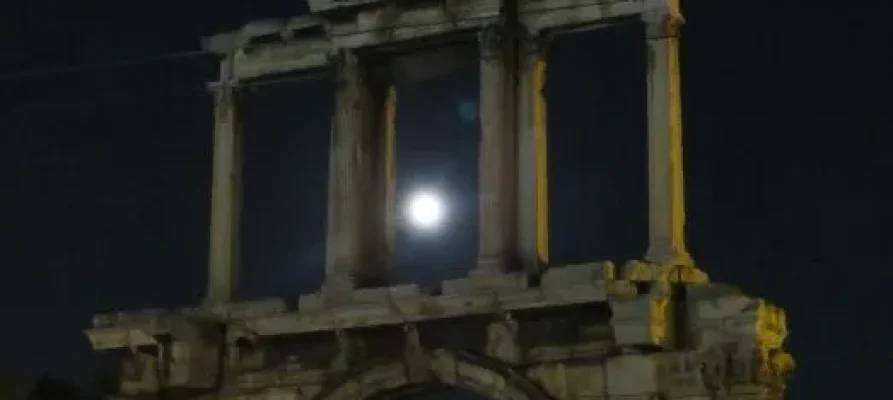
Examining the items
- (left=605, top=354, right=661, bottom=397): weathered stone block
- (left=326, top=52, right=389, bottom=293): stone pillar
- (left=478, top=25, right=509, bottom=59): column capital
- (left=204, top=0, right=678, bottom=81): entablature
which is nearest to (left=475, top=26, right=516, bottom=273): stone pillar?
(left=478, top=25, right=509, bottom=59): column capital

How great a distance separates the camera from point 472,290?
15711 mm

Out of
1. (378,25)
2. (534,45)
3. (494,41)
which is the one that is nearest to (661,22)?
(534,45)

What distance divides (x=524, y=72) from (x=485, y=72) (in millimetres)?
369

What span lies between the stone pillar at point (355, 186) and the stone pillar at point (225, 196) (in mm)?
1136

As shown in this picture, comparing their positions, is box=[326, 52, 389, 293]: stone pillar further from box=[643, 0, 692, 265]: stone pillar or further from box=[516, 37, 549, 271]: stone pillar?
box=[643, 0, 692, 265]: stone pillar

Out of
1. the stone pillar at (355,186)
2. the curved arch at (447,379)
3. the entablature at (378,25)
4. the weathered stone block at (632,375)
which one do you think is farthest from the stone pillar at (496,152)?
the weathered stone block at (632,375)

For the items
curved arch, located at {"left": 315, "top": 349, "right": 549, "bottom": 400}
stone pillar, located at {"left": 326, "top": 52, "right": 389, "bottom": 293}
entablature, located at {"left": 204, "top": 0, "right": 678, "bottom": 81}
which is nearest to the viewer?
curved arch, located at {"left": 315, "top": 349, "right": 549, "bottom": 400}

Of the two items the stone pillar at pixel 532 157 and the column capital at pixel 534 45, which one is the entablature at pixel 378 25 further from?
the stone pillar at pixel 532 157

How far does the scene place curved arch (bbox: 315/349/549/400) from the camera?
50.2 ft

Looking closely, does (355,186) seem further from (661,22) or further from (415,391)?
(661,22)

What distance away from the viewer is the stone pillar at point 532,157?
16.0 m

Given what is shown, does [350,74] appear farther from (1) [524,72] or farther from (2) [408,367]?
(2) [408,367]

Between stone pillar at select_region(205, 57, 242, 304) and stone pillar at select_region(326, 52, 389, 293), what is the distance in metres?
1.14

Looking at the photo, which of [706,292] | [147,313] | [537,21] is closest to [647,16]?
[537,21]
